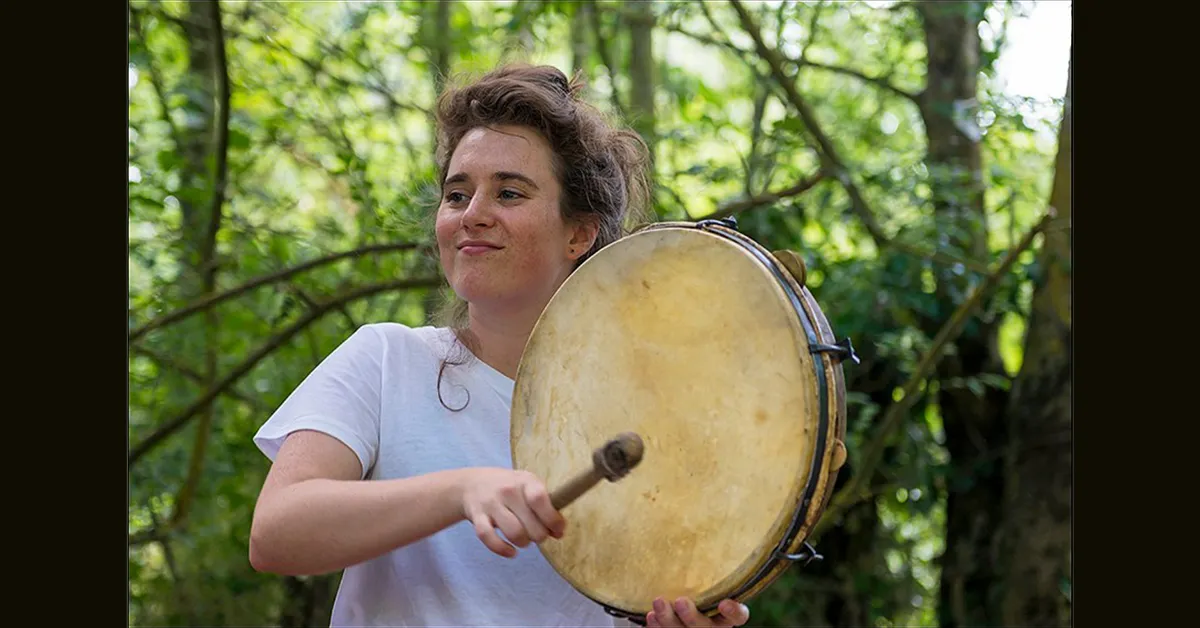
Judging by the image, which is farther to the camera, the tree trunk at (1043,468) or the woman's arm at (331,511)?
the tree trunk at (1043,468)

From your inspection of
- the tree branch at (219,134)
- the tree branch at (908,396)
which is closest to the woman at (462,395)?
the tree branch at (219,134)

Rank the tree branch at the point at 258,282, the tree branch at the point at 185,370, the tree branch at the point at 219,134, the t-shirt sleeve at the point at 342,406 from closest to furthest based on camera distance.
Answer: the t-shirt sleeve at the point at 342,406, the tree branch at the point at 258,282, the tree branch at the point at 219,134, the tree branch at the point at 185,370

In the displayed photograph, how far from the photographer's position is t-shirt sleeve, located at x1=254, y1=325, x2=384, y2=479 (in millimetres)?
1817

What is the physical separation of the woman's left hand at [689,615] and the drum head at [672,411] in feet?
0.08

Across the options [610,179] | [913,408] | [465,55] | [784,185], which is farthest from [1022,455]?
[610,179]

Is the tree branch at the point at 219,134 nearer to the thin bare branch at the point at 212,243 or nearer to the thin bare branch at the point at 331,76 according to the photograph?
the thin bare branch at the point at 212,243

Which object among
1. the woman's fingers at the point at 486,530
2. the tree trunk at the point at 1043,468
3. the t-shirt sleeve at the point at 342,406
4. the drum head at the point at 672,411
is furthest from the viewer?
the tree trunk at the point at 1043,468

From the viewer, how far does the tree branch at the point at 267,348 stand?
392 centimetres

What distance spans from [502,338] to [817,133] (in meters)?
2.46

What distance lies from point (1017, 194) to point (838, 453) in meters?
2.94

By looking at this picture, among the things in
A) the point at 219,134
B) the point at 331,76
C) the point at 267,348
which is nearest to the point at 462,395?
the point at 267,348

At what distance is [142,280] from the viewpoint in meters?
4.32

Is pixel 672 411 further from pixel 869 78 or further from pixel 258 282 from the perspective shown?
pixel 869 78

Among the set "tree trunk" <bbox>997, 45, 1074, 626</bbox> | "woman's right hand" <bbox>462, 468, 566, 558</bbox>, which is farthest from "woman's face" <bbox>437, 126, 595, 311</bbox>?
"tree trunk" <bbox>997, 45, 1074, 626</bbox>
